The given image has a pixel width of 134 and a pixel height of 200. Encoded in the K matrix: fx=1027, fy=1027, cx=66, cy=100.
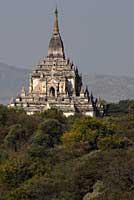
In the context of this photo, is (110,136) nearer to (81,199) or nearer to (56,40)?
(81,199)

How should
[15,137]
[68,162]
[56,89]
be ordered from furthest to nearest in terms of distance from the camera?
1. [56,89]
2. [15,137]
3. [68,162]

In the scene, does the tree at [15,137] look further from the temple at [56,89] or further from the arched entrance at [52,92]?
the arched entrance at [52,92]

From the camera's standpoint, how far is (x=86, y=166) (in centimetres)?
4738

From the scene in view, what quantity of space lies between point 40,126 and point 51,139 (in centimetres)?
309

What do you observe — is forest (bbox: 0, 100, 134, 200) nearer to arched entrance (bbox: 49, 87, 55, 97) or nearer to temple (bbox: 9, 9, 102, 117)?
temple (bbox: 9, 9, 102, 117)

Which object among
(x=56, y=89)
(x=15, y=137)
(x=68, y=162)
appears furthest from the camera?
(x=56, y=89)

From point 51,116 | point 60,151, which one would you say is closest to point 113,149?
point 60,151

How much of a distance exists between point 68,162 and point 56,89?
44.7 metres

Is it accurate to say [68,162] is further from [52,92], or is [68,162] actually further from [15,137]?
[52,92]

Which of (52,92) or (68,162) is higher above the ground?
(52,92)

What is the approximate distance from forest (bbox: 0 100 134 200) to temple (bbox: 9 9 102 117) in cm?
2509

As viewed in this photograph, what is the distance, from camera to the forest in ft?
146

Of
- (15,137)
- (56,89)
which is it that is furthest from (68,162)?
(56,89)

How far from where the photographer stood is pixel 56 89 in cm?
9538
